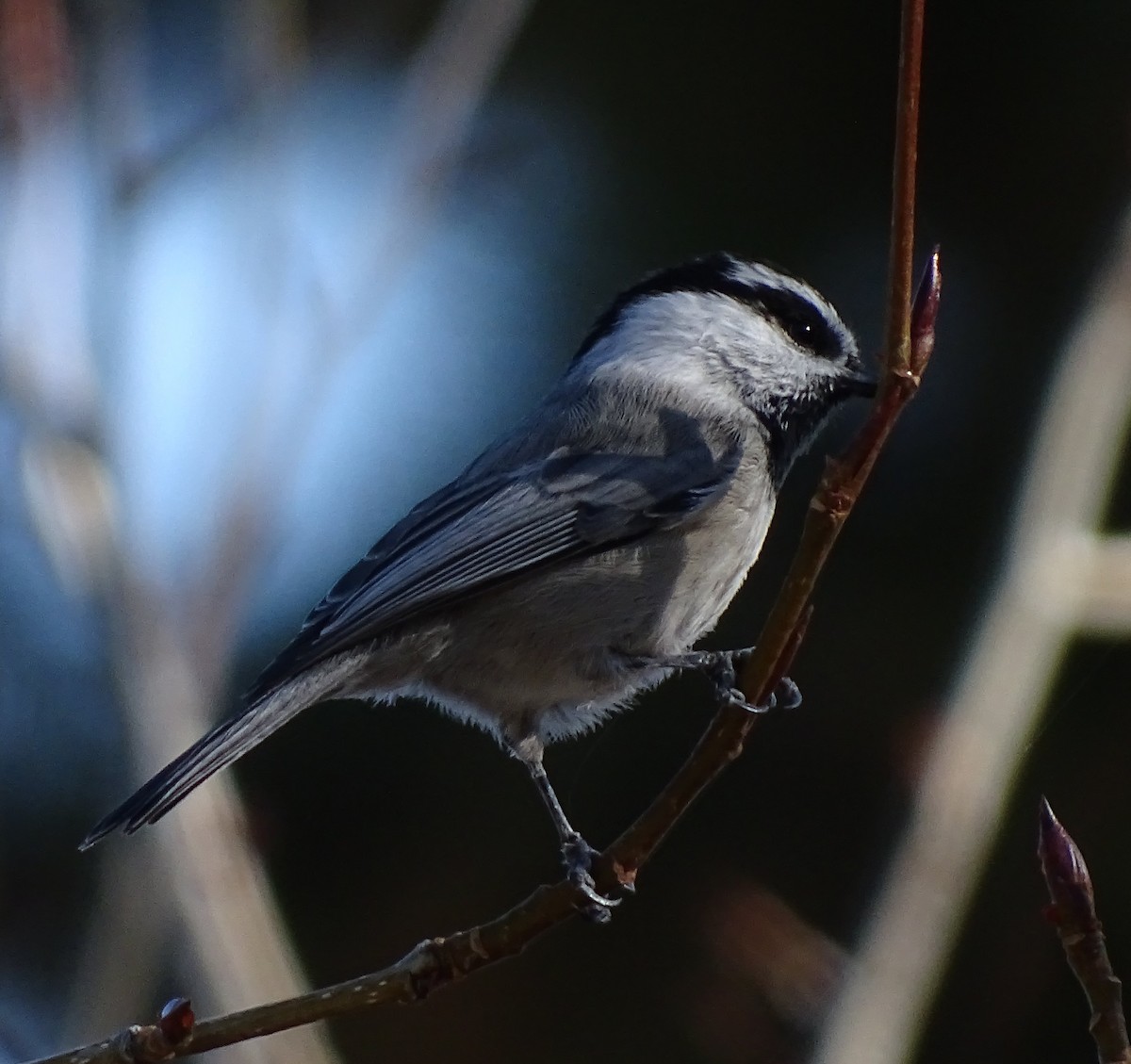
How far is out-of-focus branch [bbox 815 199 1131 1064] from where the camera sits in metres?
1.95

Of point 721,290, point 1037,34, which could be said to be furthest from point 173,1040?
point 1037,34

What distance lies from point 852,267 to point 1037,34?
42.9 inches

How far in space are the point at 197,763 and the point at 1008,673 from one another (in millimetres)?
1264

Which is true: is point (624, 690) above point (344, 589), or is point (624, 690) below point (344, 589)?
below

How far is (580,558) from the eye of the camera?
8.24ft

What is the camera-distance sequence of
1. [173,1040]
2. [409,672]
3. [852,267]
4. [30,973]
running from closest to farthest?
[173,1040] → [409,672] → [30,973] → [852,267]

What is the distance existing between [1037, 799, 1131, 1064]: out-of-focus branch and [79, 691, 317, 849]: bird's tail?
113cm

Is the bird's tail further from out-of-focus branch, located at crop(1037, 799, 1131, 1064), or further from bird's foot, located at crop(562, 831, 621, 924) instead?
out-of-focus branch, located at crop(1037, 799, 1131, 1064)

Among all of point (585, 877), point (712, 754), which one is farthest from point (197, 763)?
point (712, 754)

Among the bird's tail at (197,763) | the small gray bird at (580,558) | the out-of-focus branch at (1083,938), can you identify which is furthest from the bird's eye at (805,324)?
the out-of-focus branch at (1083,938)

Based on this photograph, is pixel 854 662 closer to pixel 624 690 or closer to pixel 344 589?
pixel 624 690

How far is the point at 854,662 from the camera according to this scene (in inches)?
157

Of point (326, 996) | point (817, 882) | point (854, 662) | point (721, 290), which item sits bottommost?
point (817, 882)

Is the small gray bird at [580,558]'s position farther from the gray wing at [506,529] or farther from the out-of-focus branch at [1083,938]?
the out-of-focus branch at [1083,938]
